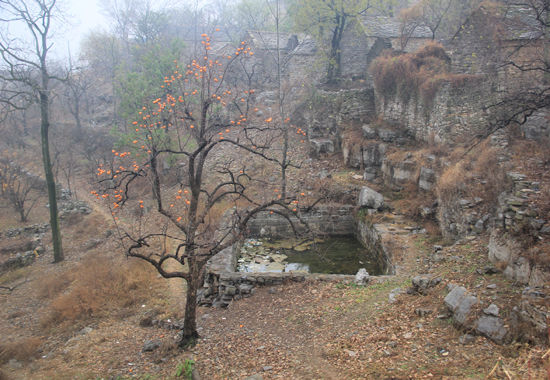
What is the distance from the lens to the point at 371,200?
12844 mm

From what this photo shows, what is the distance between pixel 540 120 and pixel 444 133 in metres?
3.48

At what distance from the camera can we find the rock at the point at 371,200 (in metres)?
12.7

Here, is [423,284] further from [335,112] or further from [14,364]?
[335,112]

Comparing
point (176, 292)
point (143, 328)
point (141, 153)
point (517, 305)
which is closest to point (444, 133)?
point (517, 305)

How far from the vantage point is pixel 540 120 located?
9750 mm

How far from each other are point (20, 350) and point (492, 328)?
357 inches

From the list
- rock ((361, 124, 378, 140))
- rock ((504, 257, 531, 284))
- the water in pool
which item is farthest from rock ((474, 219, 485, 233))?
rock ((361, 124, 378, 140))

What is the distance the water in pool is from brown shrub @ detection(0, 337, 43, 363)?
5.43m

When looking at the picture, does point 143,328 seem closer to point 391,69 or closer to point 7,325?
point 7,325

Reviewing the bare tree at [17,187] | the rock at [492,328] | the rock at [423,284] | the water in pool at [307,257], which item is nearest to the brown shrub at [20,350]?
the water in pool at [307,257]

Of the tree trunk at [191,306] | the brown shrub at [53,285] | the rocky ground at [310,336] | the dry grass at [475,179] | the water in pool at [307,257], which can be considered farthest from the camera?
the water in pool at [307,257]

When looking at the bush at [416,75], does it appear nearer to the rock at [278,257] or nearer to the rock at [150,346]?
the rock at [278,257]

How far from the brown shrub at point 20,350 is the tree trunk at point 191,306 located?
3681mm

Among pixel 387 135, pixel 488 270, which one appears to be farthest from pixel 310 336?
pixel 387 135
